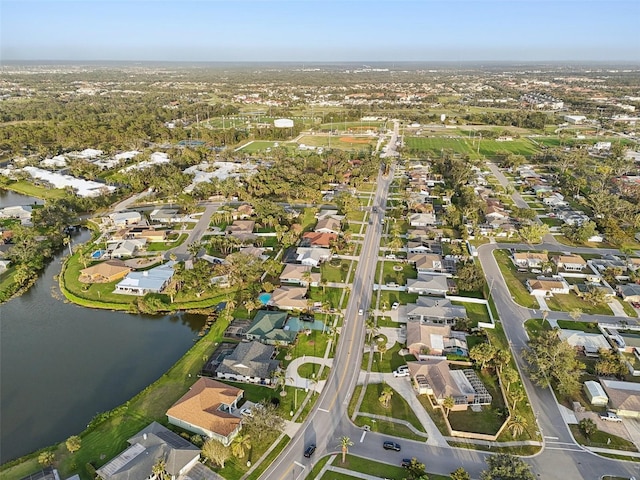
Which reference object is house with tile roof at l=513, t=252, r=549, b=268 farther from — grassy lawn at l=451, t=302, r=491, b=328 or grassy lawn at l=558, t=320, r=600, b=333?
grassy lawn at l=451, t=302, r=491, b=328

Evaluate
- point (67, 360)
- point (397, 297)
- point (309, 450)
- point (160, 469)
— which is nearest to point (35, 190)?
point (67, 360)

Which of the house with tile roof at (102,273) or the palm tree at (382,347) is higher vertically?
the house with tile roof at (102,273)

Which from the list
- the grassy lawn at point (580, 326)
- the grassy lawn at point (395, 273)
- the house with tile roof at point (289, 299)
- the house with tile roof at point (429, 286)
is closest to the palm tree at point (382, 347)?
the house with tile roof at point (289, 299)

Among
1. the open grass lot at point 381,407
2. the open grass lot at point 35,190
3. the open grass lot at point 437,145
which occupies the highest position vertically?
the open grass lot at point 437,145

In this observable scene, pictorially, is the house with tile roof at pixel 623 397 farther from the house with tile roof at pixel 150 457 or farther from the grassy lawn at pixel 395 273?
the house with tile roof at pixel 150 457

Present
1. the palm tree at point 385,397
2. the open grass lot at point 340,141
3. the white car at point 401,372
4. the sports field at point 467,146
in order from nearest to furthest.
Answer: the palm tree at point 385,397, the white car at point 401,372, the sports field at point 467,146, the open grass lot at point 340,141

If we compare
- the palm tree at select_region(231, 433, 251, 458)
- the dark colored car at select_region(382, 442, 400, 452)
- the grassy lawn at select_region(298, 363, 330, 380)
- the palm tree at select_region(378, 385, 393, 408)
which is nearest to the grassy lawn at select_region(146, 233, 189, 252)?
the grassy lawn at select_region(298, 363, 330, 380)

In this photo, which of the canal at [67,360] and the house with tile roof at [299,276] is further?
the house with tile roof at [299,276]

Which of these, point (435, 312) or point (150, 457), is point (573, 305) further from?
point (150, 457)

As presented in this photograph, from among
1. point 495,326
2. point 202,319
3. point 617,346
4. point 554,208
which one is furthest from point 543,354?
point 554,208
